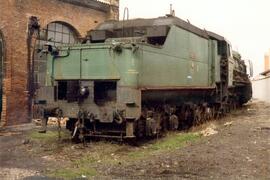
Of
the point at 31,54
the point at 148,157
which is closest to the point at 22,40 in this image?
the point at 31,54

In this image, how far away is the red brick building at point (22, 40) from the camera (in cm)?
1747

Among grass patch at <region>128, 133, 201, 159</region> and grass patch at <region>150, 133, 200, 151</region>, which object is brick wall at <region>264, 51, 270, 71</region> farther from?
grass patch at <region>150, 133, 200, 151</region>

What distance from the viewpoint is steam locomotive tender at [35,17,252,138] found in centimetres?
1129

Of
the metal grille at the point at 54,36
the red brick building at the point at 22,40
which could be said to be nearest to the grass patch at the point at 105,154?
the red brick building at the point at 22,40

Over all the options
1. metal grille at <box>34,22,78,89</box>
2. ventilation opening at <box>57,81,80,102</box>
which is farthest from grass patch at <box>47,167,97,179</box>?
metal grille at <box>34,22,78,89</box>

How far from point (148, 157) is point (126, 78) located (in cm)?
236

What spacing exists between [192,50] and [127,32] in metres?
2.49

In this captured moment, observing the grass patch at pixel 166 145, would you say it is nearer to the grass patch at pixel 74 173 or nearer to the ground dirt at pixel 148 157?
the ground dirt at pixel 148 157

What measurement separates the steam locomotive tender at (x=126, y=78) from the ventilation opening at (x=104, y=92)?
0.02m

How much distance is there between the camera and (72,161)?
9719 millimetres

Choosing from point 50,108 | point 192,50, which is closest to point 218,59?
point 192,50

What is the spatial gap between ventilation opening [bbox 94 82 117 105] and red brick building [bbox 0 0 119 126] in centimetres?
589

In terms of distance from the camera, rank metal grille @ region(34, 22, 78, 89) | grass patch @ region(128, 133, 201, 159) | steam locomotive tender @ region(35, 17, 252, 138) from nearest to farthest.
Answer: grass patch @ region(128, 133, 201, 159), steam locomotive tender @ region(35, 17, 252, 138), metal grille @ region(34, 22, 78, 89)

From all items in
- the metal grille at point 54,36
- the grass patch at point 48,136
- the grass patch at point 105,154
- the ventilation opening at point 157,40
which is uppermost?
the metal grille at point 54,36
